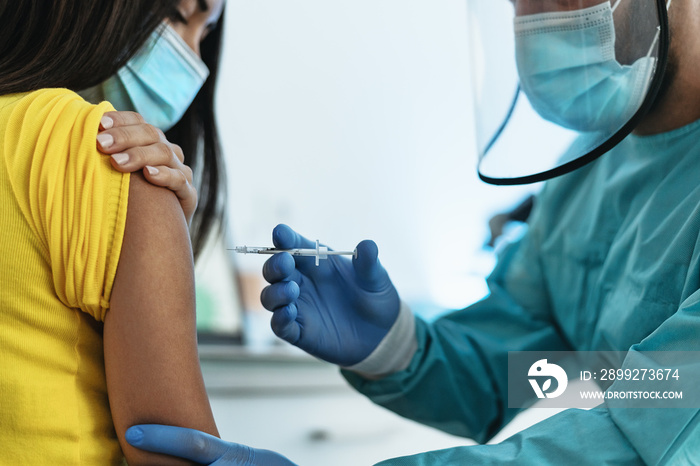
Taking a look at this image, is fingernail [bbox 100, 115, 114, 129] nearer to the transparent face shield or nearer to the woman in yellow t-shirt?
the woman in yellow t-shirt

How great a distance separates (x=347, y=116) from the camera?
8.30ft

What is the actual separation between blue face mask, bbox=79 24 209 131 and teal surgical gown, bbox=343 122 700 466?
676 millimetres

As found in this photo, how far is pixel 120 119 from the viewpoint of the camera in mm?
805

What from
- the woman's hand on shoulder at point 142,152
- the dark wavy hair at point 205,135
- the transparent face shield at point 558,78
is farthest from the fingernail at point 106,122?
the transparent face shield at point 558,78

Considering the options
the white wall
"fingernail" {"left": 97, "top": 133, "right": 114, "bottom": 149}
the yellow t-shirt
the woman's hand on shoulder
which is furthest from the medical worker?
the white wall

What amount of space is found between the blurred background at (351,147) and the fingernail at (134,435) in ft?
5.76

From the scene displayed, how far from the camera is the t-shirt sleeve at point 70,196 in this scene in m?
0.72

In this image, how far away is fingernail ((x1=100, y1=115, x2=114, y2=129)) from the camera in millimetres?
773

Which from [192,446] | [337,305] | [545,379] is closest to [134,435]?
[192,446]

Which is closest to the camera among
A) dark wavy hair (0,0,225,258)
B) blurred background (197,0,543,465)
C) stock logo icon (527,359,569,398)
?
dark wavy hair (0,0,225,258)

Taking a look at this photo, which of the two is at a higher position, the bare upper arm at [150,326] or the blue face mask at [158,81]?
the blue face mask at [158,81]

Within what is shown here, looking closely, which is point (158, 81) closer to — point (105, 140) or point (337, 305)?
point (105, 140)

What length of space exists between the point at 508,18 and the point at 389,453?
1.77 meters

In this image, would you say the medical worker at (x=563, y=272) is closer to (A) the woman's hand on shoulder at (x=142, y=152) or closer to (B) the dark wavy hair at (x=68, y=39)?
(A) the woman's hand on shoulder at (x=142, y=152)
